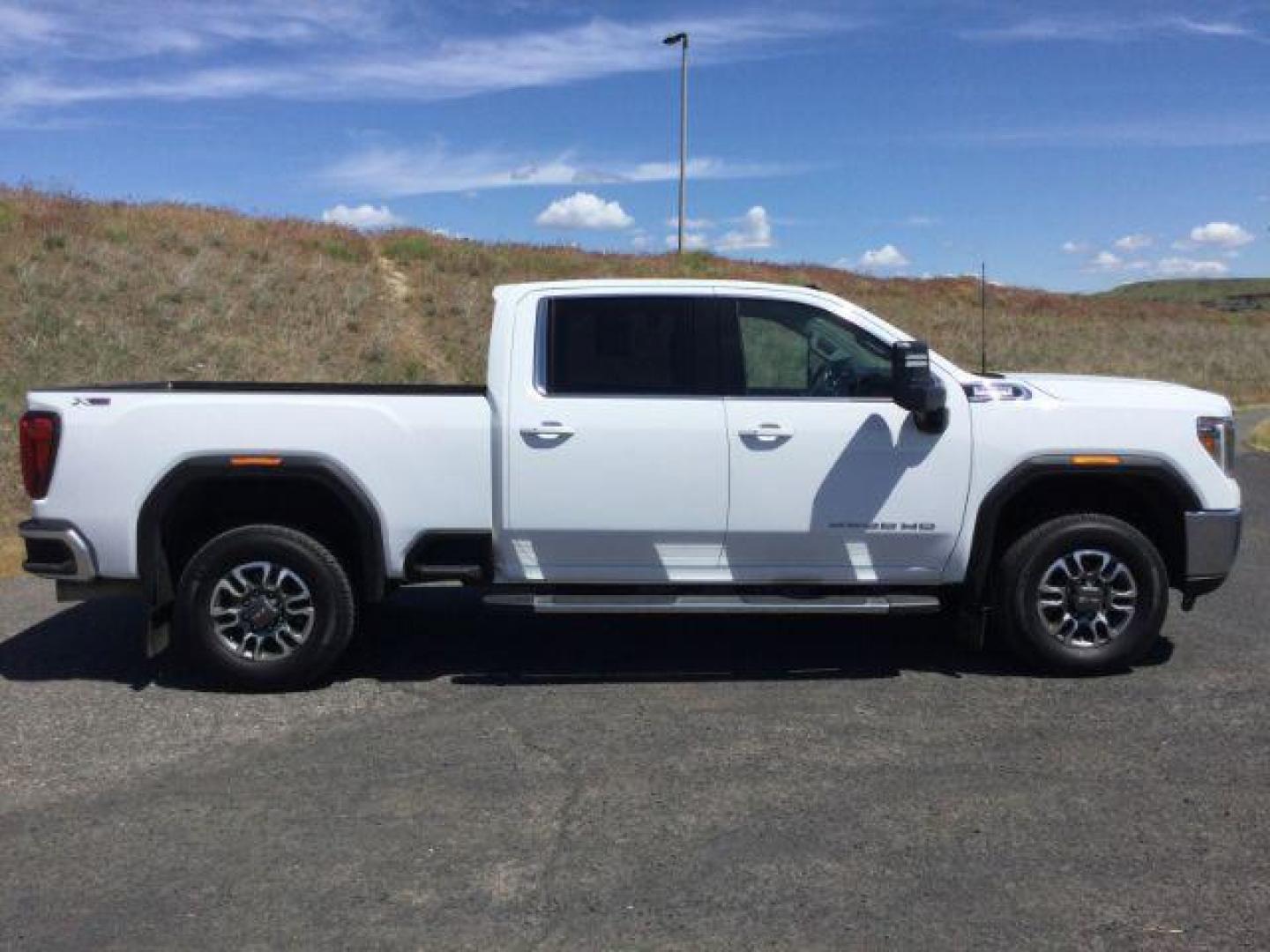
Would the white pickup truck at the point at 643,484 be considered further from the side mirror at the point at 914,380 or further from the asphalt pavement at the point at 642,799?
the asphalt pavement at the point at 642,799

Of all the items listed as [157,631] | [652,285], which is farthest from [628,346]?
[157,631]

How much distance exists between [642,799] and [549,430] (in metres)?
2.00

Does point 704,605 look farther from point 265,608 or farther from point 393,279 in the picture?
point 393,279

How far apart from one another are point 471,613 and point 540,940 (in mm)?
4466

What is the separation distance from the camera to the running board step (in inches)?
237

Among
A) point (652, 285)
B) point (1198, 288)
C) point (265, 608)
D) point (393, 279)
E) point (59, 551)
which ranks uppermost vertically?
point (1198, 288)

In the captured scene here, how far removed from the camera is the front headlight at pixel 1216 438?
248 inches

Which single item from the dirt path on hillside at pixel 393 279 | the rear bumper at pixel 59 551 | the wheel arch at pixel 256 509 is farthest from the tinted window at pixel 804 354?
the dirt path on hillside at pixel 393 279

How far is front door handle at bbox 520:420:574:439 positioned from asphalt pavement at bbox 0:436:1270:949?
131 centimetres

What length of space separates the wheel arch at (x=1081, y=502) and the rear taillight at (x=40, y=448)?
14.9 ft

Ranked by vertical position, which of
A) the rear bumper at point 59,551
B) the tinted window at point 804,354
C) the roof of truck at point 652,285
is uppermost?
the roof of truck at point 652,285

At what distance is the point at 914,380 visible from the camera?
5910mm

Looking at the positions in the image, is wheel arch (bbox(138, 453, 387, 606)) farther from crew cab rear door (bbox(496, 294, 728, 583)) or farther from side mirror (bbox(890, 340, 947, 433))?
side mirror (bbox(890, 340, 947, 433))

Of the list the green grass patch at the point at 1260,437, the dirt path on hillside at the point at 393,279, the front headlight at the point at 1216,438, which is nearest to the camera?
the front headlight at the point at 1216,438
